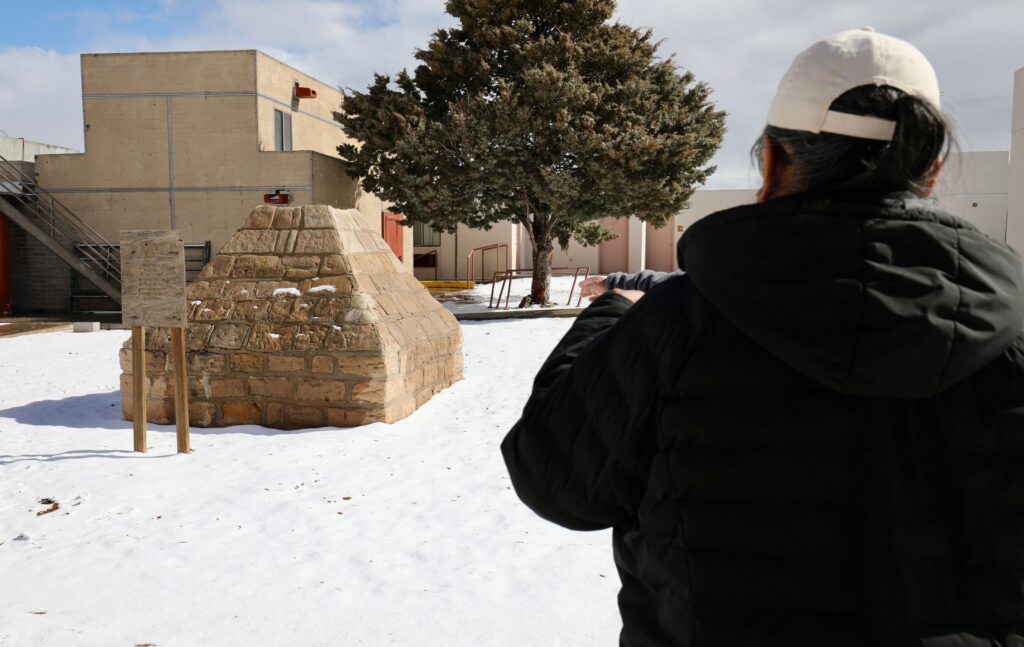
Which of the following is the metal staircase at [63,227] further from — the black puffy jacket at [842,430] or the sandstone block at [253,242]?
the black puffy jacket at [842,430]

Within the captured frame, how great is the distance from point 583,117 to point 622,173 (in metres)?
1.42

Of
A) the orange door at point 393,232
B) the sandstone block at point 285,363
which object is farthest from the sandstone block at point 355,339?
the orange door at point 393,232

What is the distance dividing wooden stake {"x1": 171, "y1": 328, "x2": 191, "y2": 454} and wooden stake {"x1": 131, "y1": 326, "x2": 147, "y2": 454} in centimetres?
26

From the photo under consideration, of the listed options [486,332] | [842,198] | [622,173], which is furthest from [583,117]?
[842,198]

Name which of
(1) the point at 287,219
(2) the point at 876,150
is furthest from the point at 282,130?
(2) the point at 876,150

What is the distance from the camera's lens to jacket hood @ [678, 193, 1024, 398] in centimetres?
102

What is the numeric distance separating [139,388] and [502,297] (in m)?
15.2

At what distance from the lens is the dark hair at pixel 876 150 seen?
1.11 metres

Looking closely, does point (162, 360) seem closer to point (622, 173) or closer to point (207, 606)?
point (207, 606)

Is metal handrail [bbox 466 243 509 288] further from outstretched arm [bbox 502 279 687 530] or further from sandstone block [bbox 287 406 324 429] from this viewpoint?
outstretched arm [bbox 502 279 687 530]

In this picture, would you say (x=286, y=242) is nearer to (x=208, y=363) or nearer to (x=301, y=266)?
(x=301, y=266)

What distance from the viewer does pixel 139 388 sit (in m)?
5.92

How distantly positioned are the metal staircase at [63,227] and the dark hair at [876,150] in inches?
777

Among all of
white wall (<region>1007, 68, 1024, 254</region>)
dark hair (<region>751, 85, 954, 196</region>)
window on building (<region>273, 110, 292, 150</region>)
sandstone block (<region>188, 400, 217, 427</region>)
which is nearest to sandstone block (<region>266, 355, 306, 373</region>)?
A: sandstone block (<region>188, 400, 217, 427</region>)
